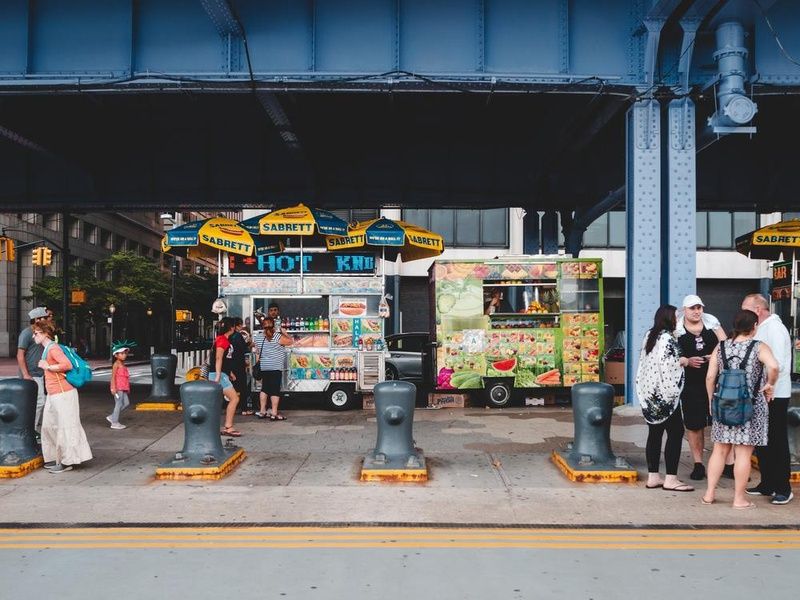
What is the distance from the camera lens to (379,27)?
12.1 metres

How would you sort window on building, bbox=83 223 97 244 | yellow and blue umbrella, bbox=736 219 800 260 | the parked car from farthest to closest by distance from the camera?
window on building, bbox=83 223 97 244 < the parked car < yellow and blue umbrella, bbox=736 219 800 260

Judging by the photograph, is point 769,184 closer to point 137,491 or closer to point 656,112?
point 656,112

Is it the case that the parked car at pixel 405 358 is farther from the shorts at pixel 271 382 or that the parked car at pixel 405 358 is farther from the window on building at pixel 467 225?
the window on building at pixel 467 225

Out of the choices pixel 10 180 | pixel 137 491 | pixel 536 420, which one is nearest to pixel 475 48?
pixel 536 420

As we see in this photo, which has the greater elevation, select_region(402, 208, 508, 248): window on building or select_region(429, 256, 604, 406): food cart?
select_region(402, 208, 508, 248): window on building

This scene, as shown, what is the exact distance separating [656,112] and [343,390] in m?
7.64

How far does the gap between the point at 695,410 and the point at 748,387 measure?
955 mm

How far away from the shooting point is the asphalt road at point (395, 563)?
451cm

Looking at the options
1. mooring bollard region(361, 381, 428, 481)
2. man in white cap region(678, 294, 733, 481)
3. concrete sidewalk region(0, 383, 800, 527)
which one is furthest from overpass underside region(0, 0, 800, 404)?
mooring bollard region(361, 381, 428, 481)

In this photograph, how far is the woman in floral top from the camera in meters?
7.02

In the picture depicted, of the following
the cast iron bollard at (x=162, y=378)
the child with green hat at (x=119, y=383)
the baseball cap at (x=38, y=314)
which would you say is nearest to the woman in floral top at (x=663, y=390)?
the baseball cap at (x=38, y=314)

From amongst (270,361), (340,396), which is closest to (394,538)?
(270,361)

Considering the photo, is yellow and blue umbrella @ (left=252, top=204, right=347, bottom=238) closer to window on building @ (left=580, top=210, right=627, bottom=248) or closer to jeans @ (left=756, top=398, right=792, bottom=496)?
jeans @ (left=756, top=398, right=792, bottom=496)

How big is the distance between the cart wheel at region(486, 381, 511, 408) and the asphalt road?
789 centimetres
